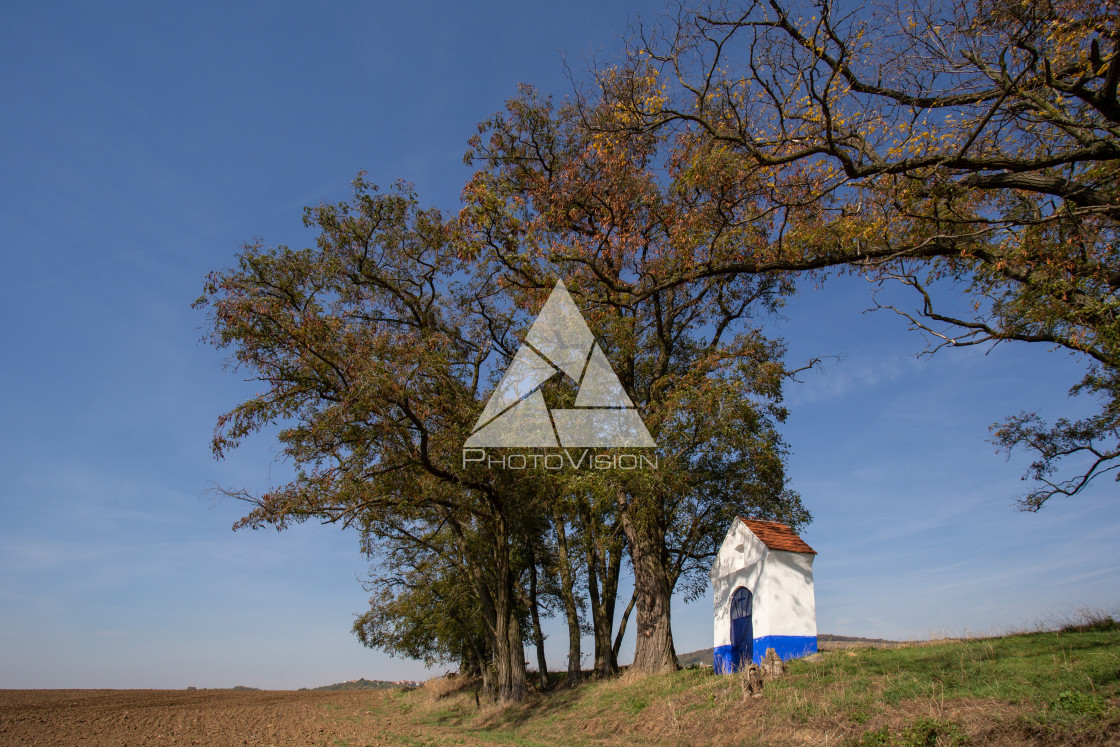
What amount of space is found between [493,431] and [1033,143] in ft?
38.0

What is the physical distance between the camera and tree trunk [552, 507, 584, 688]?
21.5 m

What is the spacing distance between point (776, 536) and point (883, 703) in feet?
19.1

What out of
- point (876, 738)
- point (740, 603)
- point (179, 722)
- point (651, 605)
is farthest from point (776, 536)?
point (179, 722)

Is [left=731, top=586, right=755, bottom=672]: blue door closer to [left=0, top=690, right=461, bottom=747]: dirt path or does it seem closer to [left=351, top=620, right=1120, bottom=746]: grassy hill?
[left=351, top=620, right=1120, bottom=746]: grassy hill

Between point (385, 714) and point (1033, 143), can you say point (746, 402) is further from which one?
point (385, 714)

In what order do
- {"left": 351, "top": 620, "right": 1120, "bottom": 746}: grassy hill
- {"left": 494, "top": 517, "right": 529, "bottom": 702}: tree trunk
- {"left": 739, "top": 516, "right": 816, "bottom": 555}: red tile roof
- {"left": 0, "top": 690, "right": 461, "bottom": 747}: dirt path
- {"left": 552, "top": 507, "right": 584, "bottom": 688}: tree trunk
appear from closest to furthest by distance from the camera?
{"left": 351, "top": 620, "right": 1120, "bottom": 746}: grassy hill → {"left": 739, "top": 516, "right": 816, "bottom": 555}: red tile roof → {"left": 0, "top": 690, "right": 461, "bottom": 747}: dirt path → {"left": 494, "top": 517, "right": 529, "bottom": 702}: tree trunk → {"left": 552, "top": 507, "right": 584, "bottom": 688}: tree trunk

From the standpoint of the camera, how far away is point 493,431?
15633 mm

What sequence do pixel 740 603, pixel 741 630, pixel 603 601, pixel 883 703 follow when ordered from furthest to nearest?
pixel 603 601 < pixel 740 603 < pixel 741 630 < pixel 883 703

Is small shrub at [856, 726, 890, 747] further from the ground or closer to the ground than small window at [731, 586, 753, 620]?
closer to the ground

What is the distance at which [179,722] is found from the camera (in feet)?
59.7

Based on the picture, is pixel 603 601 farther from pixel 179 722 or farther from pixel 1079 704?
pixel 1079 704

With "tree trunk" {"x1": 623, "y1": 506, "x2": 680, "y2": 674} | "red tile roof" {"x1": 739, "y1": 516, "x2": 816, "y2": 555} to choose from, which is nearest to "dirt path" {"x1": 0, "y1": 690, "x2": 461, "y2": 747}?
"tree trunk" {"x1": 623, "y1": 506, "x2": 680, "y2": 674}

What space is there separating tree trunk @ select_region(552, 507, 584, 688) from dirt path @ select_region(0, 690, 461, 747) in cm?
544

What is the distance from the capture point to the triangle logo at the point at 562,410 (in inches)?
614
